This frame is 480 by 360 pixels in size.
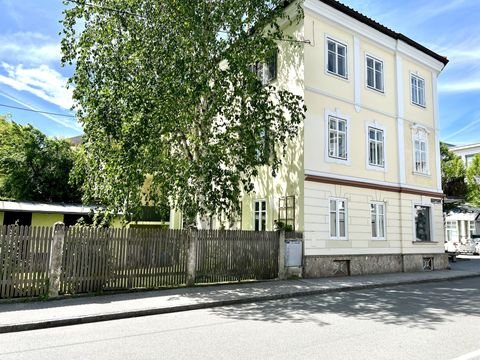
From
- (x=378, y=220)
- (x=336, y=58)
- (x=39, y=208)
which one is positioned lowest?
(x=378, y=220)

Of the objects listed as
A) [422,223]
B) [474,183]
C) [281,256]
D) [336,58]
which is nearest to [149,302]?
[281,256]

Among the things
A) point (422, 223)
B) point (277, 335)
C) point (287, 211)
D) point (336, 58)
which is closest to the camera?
point (277, 335)

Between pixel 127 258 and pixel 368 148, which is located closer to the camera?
pixel 127 258

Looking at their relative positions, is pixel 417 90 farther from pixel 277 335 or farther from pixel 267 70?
pixel 277 335

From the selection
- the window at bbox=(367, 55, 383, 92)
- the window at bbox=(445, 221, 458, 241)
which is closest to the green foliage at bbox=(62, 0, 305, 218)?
the window at bbox=(367, 55, 383, 92)

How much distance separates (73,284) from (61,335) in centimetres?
322

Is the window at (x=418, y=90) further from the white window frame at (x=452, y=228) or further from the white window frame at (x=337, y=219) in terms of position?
the white window frame at (x=452, y=228)

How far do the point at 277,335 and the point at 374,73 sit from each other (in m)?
15.3

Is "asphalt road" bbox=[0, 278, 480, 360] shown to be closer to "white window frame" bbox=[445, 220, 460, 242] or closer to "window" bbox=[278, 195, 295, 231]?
"window" bbox=[278, 195, 295, 231]

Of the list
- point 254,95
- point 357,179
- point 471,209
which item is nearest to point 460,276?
point 357,179

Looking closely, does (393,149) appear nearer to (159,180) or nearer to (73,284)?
(159,180)

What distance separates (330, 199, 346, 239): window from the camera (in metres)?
16.1

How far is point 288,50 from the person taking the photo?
54.7 ft

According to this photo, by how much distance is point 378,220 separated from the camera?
17.9 m
